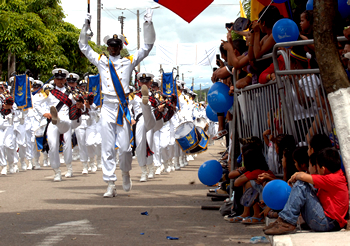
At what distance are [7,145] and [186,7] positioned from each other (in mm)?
8150

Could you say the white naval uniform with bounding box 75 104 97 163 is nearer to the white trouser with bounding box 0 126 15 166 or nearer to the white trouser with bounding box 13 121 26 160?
the white trouser with bounding box 13 121 26 160

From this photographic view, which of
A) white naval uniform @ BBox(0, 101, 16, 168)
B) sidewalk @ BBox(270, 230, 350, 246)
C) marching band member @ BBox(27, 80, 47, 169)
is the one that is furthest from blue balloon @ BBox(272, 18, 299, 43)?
white naval uniform @ BBox(0, 101, 16, 168)

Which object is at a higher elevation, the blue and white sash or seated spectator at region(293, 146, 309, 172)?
A: the blue and white sash

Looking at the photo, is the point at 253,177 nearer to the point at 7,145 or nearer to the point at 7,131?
the point at 7,145

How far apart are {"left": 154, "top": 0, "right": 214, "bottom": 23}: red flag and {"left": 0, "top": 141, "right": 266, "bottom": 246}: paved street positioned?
2.64 m

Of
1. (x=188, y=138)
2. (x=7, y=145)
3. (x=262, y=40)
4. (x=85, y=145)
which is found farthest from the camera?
(x=85, y=145)

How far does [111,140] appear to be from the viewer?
352 inches

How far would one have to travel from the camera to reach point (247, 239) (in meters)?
5.39

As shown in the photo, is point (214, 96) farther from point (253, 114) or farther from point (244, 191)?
point (244, 191)

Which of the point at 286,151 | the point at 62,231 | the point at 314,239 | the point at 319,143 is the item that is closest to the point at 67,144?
the point at 62,231

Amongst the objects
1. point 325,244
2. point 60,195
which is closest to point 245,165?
point 325,244

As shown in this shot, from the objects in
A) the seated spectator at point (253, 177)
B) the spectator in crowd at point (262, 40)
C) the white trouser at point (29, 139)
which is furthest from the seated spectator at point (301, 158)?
the white trouser at point (29, 139)

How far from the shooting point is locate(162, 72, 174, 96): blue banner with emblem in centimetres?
1524

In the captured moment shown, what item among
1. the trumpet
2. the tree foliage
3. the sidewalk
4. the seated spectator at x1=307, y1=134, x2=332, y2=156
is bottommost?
the sidewalk
